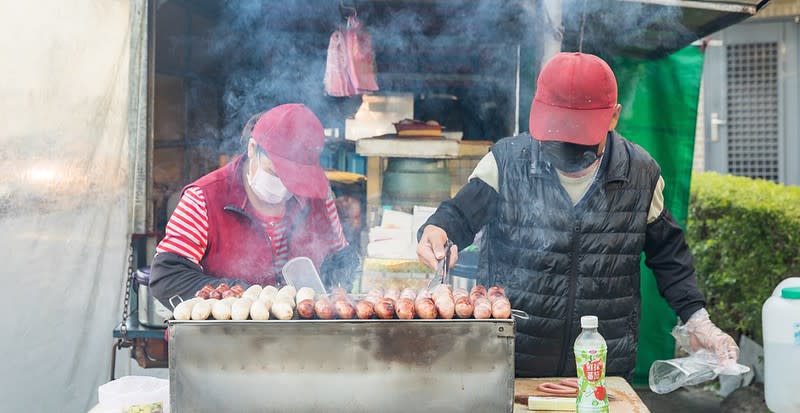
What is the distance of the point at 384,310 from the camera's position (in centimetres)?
263

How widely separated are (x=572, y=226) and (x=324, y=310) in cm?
127

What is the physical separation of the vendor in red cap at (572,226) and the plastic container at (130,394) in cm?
120

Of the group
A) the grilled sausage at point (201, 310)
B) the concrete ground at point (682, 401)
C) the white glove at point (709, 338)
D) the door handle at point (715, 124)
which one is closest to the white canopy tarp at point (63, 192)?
the grilled sausage at point (201, 310)

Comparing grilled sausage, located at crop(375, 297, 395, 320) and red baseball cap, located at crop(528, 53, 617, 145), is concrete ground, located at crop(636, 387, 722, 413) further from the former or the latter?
grilled sausage, located at crop(375, 297, 395, 320)

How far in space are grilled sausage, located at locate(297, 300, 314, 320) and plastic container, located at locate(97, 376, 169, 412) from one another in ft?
2.28

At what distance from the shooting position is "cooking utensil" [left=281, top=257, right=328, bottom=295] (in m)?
3.27

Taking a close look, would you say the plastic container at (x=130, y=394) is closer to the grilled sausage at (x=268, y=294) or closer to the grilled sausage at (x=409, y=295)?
the grilled sausage at (x=268, y=294)

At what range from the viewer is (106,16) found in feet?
14.6

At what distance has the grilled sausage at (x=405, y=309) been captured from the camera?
8.55 ft

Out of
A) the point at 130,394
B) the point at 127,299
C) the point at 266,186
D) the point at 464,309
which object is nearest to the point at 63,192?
the point at 127,299

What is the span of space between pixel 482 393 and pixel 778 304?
6.02 feet

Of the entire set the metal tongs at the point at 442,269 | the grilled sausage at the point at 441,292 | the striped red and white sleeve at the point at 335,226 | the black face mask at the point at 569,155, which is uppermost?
the black face mask at the point at 569,155

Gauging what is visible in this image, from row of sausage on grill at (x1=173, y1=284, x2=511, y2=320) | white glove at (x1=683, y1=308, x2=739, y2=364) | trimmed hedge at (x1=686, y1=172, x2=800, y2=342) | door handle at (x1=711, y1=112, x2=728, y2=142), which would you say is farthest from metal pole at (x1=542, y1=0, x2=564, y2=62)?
door handle at (x1=711, y1=112, x2=728, y2=142)

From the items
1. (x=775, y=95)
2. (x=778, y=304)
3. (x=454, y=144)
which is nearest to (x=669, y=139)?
(x=454, y=144)
